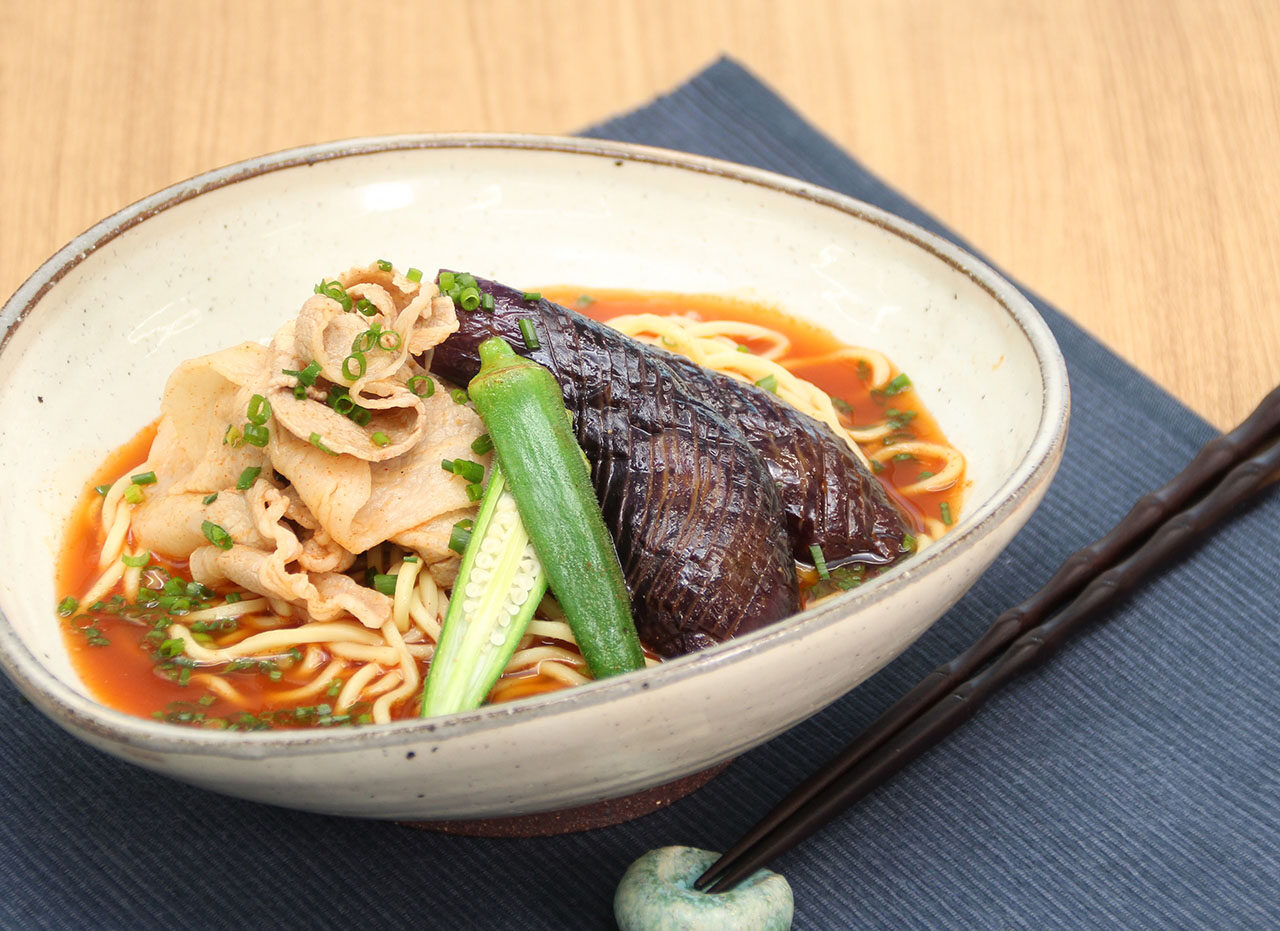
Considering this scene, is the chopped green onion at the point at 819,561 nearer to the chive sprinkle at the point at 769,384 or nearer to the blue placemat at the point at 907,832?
the blue placemat at the point at 907,832

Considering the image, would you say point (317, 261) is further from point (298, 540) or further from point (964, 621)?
point (964, 621)

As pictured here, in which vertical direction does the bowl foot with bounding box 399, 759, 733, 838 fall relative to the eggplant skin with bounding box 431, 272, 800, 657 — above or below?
below

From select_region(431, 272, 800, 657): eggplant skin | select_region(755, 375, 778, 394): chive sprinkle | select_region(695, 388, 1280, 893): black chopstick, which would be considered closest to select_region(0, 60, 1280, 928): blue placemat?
select_region(695, 388, 1280, 893): black chopstick

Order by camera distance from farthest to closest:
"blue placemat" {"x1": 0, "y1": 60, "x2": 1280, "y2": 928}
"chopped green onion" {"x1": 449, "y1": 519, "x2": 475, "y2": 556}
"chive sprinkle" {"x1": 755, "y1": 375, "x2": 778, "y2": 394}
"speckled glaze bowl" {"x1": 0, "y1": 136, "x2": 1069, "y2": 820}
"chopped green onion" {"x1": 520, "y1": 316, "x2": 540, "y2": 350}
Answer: "chive sprinkle" {"x1": 755, "y1": 375, "x2": 778, "y2": 394} → "chopped green onion" {"x1": 520, "y1": 316, "x2": 540, "y2": 350} → "chopped green onion" {"x1": 449, "y1": 519, "x2": 475, "y2": 556} → "blue placemat" {"x1": 0, "y1": 60, "x2": 1280, "y2": 928} → "speckled glaze bowl" {"x1": 0, "y1": 136, "x2": 1069, "y2": 820}

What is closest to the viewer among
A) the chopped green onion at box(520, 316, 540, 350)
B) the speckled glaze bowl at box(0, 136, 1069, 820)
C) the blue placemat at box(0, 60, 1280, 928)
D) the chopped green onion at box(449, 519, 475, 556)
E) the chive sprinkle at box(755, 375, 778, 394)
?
the speckled glaze bowl at box(0, 136, 1069, 820)

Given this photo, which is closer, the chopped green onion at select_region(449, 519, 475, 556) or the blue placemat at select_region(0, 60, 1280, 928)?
the blue placemat at select_region(0, 60, 1280, 928)

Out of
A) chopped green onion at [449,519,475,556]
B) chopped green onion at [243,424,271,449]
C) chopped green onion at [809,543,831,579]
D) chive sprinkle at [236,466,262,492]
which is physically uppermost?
chopped green onion at [243,424,271,449]

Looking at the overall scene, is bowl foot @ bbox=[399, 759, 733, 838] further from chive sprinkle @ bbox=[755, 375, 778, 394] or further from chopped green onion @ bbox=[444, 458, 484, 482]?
chive sprinkle @ bbox=[755, 375, 778, 394]

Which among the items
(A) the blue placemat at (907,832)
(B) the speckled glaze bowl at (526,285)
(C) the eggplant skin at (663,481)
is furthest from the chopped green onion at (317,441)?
(A) the blue placemat at (907,832)
